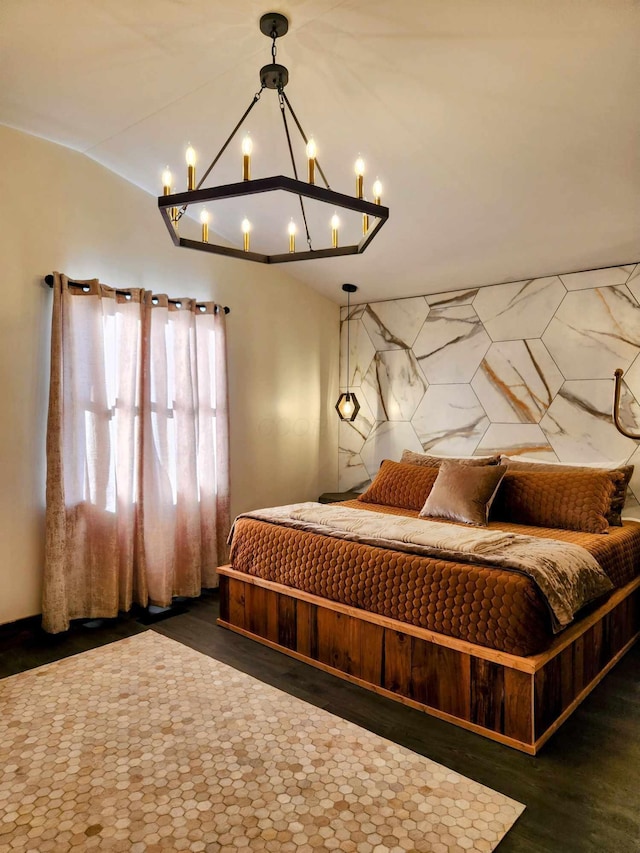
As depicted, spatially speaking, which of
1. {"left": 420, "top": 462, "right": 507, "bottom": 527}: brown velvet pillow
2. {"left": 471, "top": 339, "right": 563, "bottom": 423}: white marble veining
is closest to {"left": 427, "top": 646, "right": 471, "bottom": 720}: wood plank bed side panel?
{"left": 420, "top": 462, "right": 507, "bottom": 527}: brown velvet pillow

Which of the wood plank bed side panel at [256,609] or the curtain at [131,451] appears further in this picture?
the curtain at [131,451]

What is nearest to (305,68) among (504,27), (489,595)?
(504,27)

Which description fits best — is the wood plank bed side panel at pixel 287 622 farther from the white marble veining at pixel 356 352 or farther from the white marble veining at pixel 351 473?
the white marble veining at pixel 356 352

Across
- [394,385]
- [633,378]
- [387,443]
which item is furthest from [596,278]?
[387,443]

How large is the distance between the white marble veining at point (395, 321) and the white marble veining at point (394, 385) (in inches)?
3.3

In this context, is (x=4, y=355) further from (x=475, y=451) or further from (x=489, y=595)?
(x=475, y=451)

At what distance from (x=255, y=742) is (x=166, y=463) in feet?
6.33

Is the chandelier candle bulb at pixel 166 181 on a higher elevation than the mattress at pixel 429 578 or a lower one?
higher

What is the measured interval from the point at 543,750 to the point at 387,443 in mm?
2914

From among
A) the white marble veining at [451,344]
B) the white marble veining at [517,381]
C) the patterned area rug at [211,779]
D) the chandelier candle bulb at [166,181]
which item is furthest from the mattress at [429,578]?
the chandelier candle bulb at [166,181]

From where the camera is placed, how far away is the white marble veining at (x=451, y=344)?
4.13m

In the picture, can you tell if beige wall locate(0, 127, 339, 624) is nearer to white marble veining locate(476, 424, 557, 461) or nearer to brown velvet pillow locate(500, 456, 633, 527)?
white marble veining locate(476, 424, 557, 461)

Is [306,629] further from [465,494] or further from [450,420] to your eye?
[450,420]

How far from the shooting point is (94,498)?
322 centimetres
